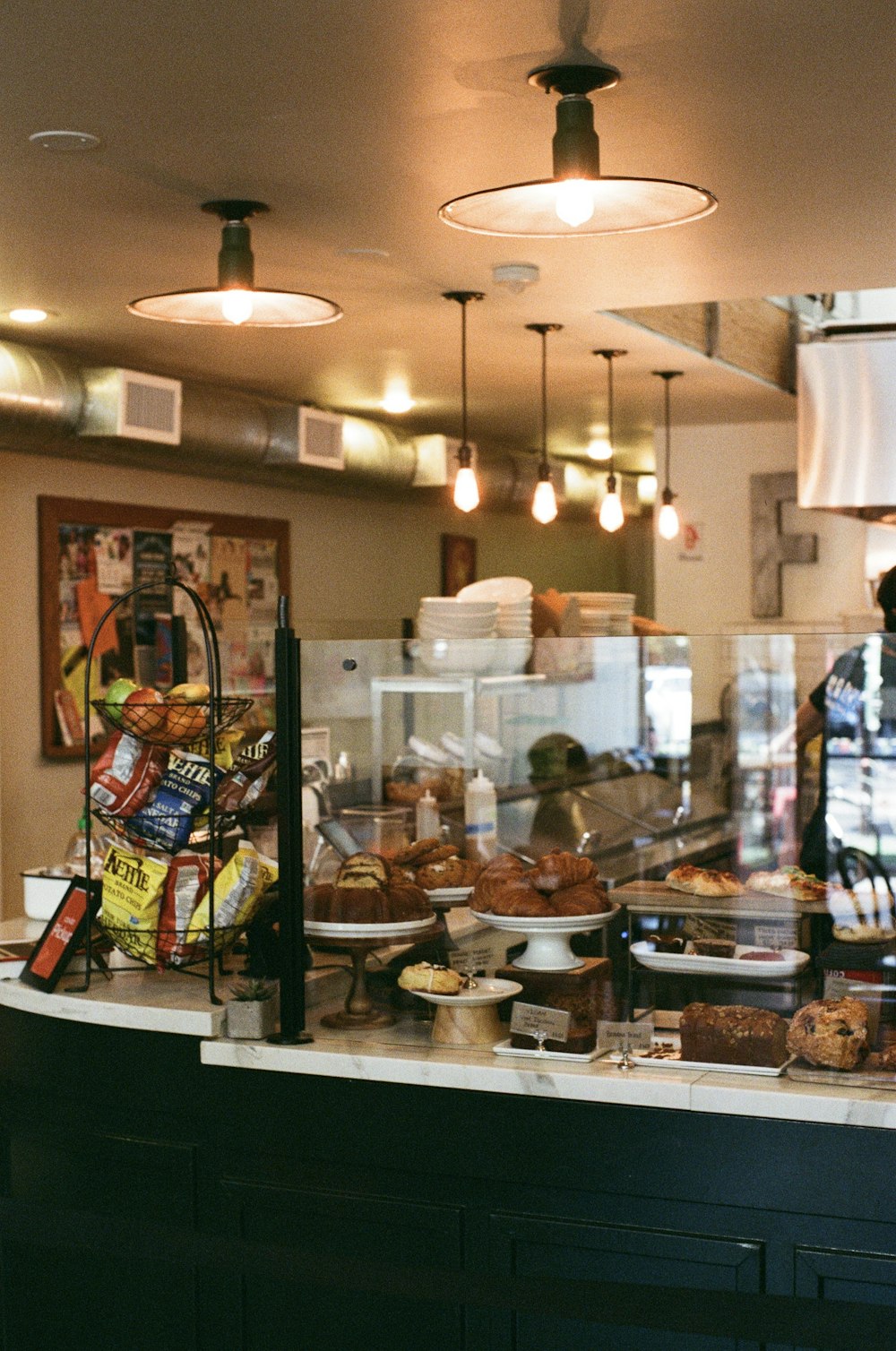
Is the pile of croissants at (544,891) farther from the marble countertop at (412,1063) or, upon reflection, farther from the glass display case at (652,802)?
the marble countertop at (412,1063)

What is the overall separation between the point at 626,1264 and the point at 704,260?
289cm

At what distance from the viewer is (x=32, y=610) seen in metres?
5.70

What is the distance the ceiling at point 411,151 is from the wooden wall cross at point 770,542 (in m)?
2.02

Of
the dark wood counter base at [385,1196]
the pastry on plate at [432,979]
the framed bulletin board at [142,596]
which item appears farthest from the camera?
the framed bulletin board at [142,596]

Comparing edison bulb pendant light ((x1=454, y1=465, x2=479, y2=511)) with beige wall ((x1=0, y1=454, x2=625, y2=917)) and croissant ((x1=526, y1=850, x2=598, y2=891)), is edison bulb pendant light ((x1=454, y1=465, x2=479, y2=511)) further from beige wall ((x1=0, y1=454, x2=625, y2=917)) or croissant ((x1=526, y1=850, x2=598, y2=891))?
croissant ((x1=526, y1=850, x2=598, y2=891))

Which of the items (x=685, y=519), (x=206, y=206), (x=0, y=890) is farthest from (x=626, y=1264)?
(x=685, y=519)

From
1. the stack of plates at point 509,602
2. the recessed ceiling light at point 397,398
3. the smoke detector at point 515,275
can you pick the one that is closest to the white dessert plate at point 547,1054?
the stack of plates at point 509,602

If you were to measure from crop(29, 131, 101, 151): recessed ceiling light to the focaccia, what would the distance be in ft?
6.08

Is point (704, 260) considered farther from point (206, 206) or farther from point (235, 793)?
point (235, 793)

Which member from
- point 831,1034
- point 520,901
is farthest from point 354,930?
point 831,1034

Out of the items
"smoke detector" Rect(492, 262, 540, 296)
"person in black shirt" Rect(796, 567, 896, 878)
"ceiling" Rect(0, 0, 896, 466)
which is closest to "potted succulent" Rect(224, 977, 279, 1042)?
"person in black shirt" Rect(796, 567, 896, 878)

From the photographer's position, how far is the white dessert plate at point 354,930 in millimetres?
2432

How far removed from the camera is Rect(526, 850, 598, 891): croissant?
2410 mm

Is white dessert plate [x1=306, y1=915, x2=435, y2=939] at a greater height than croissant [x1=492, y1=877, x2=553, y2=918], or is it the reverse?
croissant [x1=492, y1=877, x2=553, y2=918]
